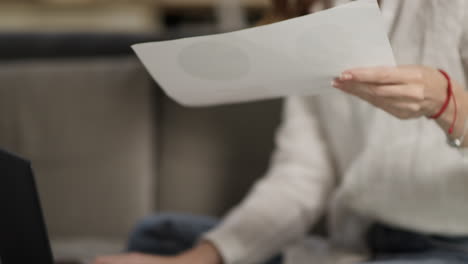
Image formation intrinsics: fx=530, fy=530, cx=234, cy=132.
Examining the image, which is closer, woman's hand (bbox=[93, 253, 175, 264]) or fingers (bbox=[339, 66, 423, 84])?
fingers (bbox=[339, 66, 423, 84])

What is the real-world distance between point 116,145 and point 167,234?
0.42 m

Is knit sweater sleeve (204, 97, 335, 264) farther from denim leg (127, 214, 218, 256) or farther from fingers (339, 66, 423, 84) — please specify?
fingers (339, 66, 423, 84)

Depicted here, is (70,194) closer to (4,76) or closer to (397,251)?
(4,76)

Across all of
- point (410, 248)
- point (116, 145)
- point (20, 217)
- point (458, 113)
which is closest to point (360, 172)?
point (410, 248)

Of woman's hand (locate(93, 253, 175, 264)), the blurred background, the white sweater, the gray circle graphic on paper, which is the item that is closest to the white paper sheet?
the gray circle graphic on paper

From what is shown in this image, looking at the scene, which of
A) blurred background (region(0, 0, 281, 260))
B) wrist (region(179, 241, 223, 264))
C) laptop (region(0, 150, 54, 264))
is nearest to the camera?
laptop (region(0, 150, 54, 264))

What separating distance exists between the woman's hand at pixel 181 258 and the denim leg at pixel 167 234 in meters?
0.09

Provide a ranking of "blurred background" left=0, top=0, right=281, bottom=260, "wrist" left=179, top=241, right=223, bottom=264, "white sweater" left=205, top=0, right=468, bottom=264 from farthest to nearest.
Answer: "blurred background" left=0, top=0, right=281, bottom=260 < "wrist" left=179, top=241, right=223, bottom=264 < "white sweater" left=205, top=0, right=468, bottom=264

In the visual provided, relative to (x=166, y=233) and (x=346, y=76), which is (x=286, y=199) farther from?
(x=346, y=76)

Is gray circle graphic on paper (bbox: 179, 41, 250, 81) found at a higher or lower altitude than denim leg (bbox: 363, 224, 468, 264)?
higher

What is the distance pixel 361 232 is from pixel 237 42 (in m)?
0.45

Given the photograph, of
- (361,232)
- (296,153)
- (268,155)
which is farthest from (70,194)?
(361,232)

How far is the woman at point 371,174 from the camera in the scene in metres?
0.54

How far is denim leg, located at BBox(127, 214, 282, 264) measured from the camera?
32.4 inches
